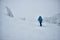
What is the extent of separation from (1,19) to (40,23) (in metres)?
0.76

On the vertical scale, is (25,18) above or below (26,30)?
above

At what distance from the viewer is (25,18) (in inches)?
51.9

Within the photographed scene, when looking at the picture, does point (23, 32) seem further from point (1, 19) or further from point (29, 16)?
point (1, 19)

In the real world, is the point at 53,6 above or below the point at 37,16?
above

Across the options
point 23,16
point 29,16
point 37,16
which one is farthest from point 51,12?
point 23,16

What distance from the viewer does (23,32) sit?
1.30 metres

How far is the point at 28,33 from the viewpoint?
129 centimetres

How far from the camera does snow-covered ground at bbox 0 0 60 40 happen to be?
1.28 meters

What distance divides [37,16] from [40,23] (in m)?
0.14

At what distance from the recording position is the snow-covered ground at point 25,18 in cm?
128

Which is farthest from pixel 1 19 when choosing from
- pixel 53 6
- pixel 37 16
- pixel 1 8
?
pixel 53 6

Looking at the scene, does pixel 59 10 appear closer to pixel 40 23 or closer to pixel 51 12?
pixel 51 12

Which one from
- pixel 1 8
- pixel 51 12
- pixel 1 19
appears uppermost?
pixel 1 8

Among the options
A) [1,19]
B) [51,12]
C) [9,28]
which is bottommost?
[9,28]
